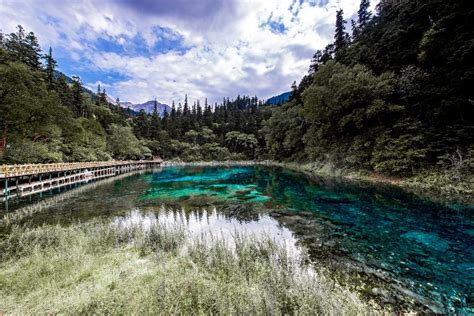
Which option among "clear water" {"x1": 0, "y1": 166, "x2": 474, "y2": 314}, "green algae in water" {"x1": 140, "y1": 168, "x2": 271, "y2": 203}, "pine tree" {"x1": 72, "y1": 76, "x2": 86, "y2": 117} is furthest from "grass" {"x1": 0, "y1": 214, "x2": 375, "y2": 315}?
"pine tree" {"x1": 72, "y1": 76, "x2": 86, "y2": 117}

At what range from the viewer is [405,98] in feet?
70.4

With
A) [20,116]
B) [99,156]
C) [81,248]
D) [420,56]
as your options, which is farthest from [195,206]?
[99,156]

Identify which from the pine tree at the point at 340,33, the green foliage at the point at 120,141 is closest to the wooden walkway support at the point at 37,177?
the green foliage at the point at 120,141

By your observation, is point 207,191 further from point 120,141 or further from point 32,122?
point 120,141

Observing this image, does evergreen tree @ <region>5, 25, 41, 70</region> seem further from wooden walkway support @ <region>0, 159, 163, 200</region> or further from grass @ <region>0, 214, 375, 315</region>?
grass @ <region>0, 214, 375, 315</region>

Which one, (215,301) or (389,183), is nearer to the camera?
(215,301)

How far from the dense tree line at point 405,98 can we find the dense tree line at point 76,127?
105 ft

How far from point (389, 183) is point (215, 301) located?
20.4 m

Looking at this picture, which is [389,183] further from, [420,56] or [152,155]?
[152,155]

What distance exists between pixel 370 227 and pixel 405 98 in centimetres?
→ 1837

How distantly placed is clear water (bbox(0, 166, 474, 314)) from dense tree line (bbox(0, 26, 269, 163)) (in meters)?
10.1

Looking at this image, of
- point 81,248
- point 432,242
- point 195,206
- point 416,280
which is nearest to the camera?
point 416,280

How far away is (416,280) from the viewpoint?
529cm

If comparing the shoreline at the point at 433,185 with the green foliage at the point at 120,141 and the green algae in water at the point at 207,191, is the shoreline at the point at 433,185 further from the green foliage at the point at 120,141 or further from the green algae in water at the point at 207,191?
the green foliage at the point at 120,141
